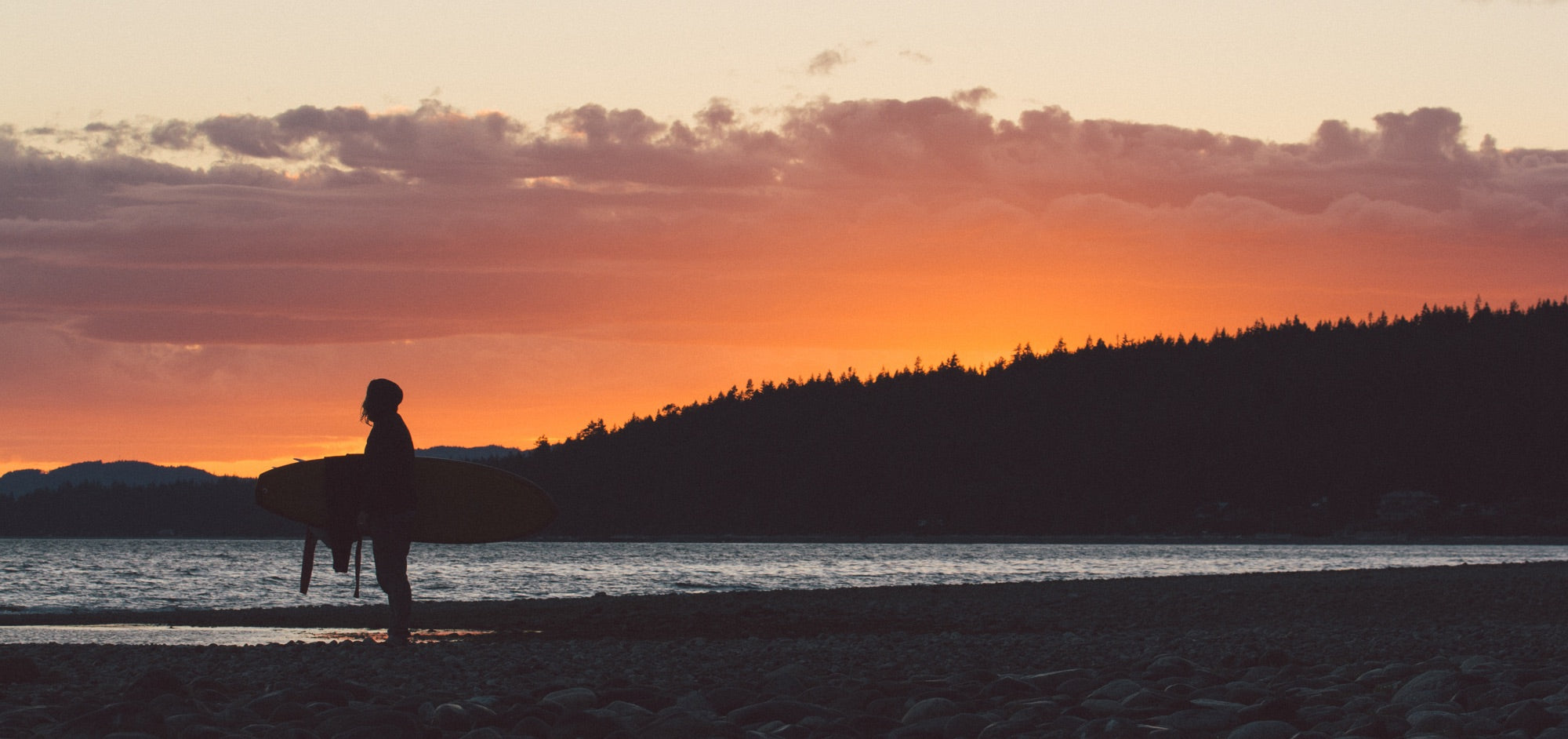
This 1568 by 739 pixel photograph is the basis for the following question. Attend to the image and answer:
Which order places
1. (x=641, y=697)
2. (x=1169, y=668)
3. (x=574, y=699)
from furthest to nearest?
(x=1169, y=668) → (x=641, y=697) → (x=574, y=699)

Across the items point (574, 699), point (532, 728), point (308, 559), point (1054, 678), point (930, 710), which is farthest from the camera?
point (308, 559)

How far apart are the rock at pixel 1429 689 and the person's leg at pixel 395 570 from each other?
8404mm

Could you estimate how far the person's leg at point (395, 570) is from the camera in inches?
513

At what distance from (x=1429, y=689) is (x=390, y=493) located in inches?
344

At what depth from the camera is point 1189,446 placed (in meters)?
175

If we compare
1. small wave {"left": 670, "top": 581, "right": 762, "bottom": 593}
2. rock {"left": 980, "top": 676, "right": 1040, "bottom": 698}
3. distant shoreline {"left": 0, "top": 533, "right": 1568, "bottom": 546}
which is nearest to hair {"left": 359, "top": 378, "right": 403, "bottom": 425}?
rock {"left": 980, "top": 676, "right": 1040, "bottom": 698}

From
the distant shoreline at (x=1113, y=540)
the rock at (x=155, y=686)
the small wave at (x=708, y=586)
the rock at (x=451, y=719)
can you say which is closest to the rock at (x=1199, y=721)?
the rock at (x=451, y=719)

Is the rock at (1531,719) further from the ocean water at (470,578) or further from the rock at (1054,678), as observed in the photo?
the ocean water at (470,578)

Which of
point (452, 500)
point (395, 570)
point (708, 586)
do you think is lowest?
point (708, 586)

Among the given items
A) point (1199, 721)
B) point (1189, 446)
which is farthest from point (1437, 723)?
point (1189, 446)

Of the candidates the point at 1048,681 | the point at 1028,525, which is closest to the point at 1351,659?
the point at 1048,681

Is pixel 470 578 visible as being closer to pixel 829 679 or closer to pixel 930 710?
pixel 829 679

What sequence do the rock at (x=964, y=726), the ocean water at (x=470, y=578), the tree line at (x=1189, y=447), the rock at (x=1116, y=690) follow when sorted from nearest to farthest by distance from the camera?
the rock at (x=964, y=726) → the rock at (x=1116, y=690) → the ocean water at (x=470, y=578) → the tree line at (x=1189, y=447)

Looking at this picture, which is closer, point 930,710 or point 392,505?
point 930,710
